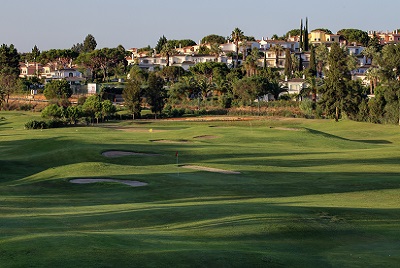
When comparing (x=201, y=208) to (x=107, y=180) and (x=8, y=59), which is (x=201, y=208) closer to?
(x=107, y=180)

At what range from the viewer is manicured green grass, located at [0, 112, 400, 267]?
19.8 m

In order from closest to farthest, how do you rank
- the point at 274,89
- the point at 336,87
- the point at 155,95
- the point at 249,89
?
the point at 336,87
the point at 155,95
the point at 249,89
the point at 274,89

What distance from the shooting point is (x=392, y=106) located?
360ft

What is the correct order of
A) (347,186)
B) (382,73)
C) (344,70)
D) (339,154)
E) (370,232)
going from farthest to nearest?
1. (382,73)
2. (344,70)
3. (339,154)
4. (347,186)
5. (370,232)

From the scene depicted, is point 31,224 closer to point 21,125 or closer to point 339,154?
point 339,154

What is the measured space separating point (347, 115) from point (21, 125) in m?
52.1

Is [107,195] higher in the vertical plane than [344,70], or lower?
lower

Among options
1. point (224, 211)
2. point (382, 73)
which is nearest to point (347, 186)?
point (224, 211)

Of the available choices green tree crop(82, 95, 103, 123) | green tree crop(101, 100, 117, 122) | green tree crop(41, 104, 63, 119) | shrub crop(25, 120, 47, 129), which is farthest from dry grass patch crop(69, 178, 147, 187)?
green tree crop(101, 100, 117, 122)

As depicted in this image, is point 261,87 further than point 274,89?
No

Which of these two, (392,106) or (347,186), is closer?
(347,186)

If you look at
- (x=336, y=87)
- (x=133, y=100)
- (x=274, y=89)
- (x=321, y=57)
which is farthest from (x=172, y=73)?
(x=336, y=87)

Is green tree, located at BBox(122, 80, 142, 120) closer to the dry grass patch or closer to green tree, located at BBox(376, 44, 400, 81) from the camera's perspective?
green tree, located at BBox(376, 44, 400, 81)

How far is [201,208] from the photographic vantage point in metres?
29.5
